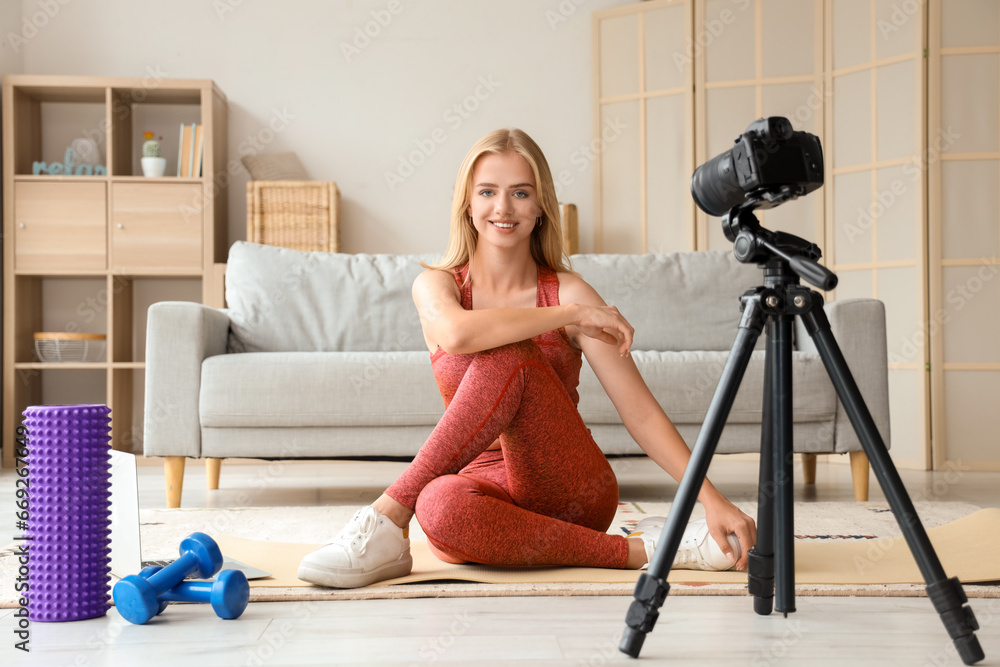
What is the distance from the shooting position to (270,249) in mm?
2955

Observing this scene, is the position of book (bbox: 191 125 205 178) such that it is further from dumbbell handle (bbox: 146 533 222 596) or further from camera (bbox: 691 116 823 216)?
camera (bbox: 691 116 823 216)

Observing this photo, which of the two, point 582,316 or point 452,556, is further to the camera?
point 452,556

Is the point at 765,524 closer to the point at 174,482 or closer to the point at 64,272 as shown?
the point at 174,482

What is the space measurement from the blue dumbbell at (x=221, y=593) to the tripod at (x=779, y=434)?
539 mm

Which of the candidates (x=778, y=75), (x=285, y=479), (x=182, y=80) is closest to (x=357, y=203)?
(x=182, y=80)

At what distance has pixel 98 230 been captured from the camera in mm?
3738

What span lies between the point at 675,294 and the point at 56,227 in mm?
2751

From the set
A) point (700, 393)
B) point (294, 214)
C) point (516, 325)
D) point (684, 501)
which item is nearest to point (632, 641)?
point (684, 501)

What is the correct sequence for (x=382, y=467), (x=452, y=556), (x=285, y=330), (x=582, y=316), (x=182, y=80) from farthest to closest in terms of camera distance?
(x=182, y=80) < (x=382, y=467) < (x=285, y=330) < (x=452, y=556) < (x=582, y=316)

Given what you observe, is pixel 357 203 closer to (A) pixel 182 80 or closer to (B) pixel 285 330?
(A) pixel 182 80

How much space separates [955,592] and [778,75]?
11.1 feet

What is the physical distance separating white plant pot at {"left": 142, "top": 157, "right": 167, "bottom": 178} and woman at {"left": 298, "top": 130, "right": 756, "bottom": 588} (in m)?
2.76

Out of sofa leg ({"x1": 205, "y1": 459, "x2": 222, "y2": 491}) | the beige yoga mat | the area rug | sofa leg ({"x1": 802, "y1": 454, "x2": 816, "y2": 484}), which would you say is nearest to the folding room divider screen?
sofa leg ({"x1": 802, "y1": 454, "x2": 816, "y2": 484})

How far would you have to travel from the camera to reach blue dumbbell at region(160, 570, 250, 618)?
1138 millimetres
